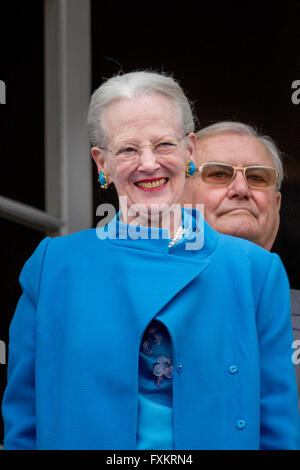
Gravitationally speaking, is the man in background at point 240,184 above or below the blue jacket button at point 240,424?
above

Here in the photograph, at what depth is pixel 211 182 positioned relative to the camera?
2.24m

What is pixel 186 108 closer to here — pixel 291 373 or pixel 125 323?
pixel 125 323

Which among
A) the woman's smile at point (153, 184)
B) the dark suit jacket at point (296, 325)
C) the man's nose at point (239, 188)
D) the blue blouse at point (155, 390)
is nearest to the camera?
the blue blouse at point (155, 390)

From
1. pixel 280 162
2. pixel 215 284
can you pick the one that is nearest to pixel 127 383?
pixel 215 284

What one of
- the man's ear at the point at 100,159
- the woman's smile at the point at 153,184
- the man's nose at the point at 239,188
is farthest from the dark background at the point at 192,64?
the woman's smile at the point at 153,184

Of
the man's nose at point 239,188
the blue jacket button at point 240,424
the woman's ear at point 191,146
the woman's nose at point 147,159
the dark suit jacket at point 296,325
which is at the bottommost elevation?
the blue jacket button at point 240,424

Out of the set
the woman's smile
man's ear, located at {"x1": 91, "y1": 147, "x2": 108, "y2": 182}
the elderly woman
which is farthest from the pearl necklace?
man's ear, located at {"x1": 91, "y1": 147, "x2": 108, "y2": 182}

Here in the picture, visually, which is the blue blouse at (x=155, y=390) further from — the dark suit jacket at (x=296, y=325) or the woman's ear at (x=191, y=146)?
the dark suit jacket at (x=296, y=325)

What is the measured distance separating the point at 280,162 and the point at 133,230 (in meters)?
0.82

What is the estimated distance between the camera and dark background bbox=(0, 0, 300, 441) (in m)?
2.20

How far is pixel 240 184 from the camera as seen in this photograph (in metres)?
2.20

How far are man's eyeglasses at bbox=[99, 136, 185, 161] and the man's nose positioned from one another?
593 mm

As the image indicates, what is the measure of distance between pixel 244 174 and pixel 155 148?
67cm

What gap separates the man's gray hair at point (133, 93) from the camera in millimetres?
1636
